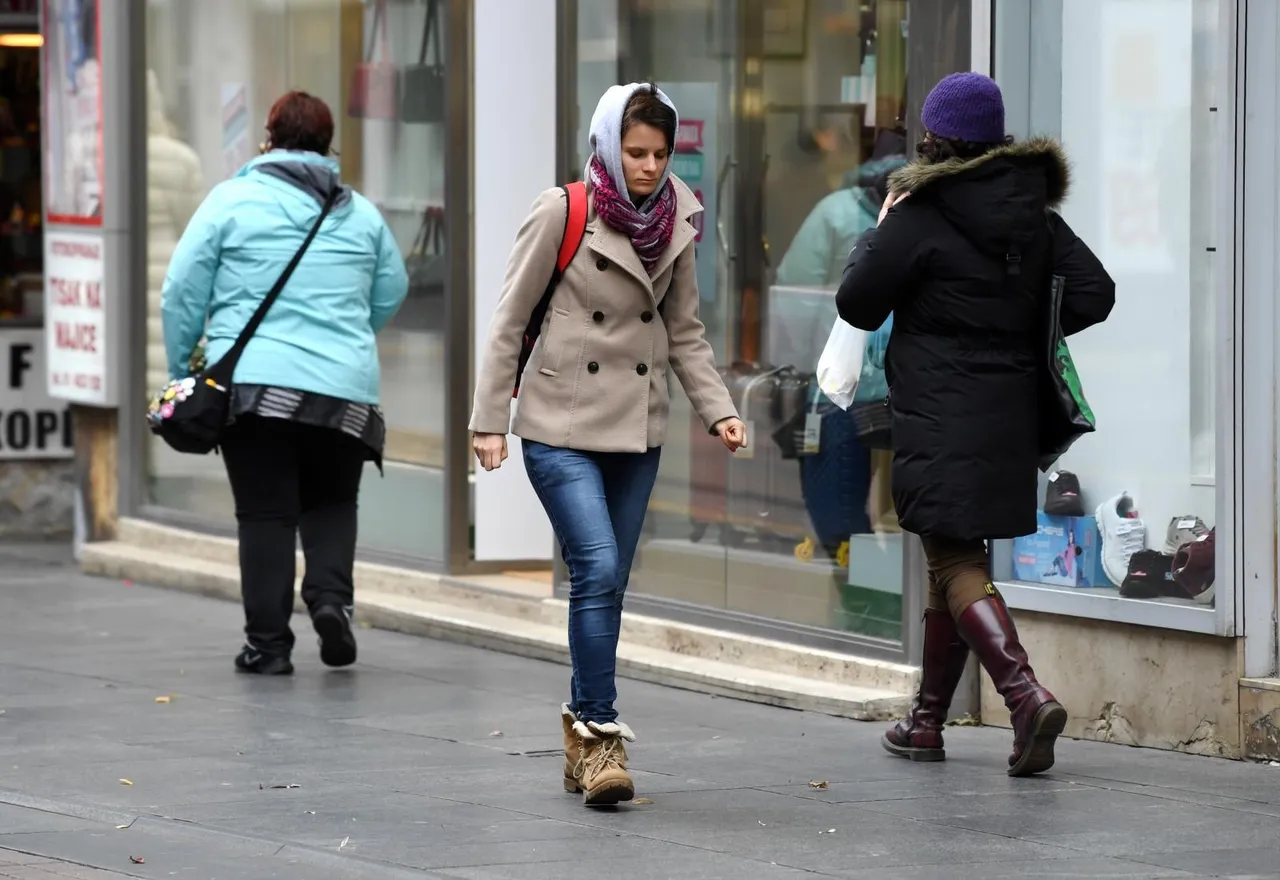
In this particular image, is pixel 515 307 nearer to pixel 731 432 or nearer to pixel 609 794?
pixel 731 432

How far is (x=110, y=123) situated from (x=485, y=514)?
3338 mm

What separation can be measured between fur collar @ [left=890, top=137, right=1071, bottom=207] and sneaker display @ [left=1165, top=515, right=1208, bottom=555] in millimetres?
1113

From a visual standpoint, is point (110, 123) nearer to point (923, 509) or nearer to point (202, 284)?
point (202, 284)

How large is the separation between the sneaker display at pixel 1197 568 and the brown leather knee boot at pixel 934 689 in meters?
→ 0.69

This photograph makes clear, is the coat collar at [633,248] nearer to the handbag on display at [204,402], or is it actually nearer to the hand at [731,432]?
the hand at [731,432]

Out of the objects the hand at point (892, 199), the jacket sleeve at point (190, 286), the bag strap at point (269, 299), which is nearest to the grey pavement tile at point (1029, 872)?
the hand at point (892, 199)

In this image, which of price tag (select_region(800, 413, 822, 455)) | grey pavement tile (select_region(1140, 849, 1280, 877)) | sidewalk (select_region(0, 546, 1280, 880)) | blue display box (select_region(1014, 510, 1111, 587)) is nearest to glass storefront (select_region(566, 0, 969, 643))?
price tag (select_region(800, 413, 822, 455))

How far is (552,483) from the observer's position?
619 cm

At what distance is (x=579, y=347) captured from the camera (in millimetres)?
6199

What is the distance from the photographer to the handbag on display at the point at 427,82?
10.1 meters

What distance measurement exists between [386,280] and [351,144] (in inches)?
90.4

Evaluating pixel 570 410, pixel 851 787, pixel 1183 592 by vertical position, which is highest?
pixel 570 410

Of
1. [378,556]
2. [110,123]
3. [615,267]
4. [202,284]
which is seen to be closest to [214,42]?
[110,123]

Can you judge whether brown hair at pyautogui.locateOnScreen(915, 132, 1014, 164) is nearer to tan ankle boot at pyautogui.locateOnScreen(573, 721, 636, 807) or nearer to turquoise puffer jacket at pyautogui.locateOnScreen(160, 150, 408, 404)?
tan ankle boot at pyautogui.locateOnScreen(573, 721, 636, 807)
